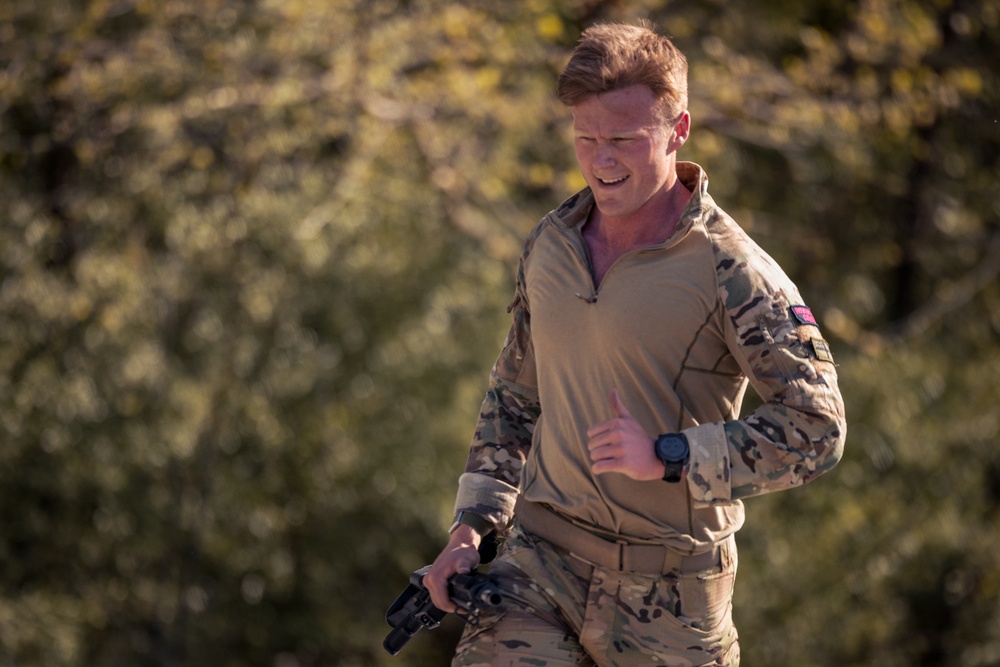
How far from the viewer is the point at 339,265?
813 cm

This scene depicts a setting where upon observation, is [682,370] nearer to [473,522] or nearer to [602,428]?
[602,428]

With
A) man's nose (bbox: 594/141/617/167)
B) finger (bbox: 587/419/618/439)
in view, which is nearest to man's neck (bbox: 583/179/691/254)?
man's nose (bbox: 594/141/617/167)

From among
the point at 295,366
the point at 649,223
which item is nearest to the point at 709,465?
the point at 649,223

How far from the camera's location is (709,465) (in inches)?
99.0

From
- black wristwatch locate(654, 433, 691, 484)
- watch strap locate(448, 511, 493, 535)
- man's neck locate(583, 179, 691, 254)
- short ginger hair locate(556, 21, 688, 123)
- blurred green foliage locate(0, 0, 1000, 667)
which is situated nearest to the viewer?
black wristwatch locate(654, 433, 691, 484)

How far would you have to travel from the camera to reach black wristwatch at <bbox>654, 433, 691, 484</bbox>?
98.9 inches

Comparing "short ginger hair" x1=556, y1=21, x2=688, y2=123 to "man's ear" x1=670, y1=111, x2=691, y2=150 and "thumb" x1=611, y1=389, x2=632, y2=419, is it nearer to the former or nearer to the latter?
"man's ear" x1=670, y1=111, x2=691, y2=150

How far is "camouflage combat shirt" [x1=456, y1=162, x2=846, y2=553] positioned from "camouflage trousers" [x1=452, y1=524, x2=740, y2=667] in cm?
9

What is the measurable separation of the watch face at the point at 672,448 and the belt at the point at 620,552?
0.26 m

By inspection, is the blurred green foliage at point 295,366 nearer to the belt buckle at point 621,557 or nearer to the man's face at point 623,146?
the belt buckle at point 621,557

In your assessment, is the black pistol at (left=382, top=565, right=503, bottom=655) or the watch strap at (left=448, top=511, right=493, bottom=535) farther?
the watch strap at (left=448, top=511, right=493, bottom=535)

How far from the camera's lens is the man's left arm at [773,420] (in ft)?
8.27

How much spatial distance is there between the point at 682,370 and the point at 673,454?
224 mm

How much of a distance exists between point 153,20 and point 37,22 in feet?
2.26
